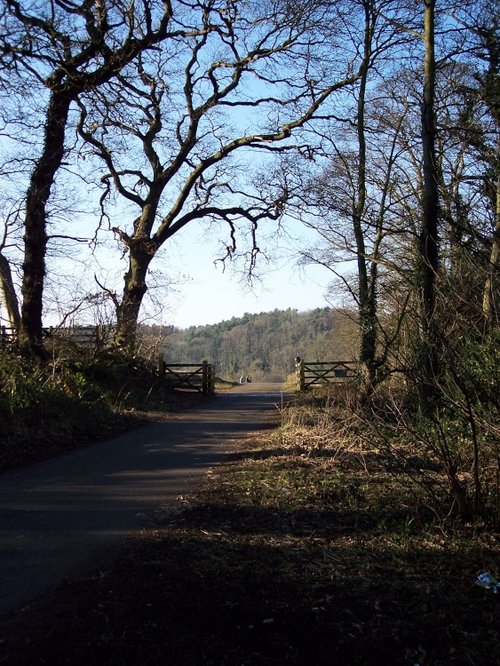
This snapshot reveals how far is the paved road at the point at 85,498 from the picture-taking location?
4980mm

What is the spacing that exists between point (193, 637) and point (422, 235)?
9870 mm

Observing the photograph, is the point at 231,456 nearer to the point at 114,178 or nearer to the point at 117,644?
the point at 117,644

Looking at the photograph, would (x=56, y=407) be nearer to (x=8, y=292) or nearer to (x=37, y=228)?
(x=37, y=228)

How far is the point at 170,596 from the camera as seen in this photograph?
4.25 metres

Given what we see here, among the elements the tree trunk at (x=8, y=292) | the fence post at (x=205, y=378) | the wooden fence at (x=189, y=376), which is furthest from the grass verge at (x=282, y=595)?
the fence post at (x=205, y=378)

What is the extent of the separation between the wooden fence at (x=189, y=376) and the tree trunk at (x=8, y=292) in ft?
19.8

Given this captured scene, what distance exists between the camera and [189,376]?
2680 cm

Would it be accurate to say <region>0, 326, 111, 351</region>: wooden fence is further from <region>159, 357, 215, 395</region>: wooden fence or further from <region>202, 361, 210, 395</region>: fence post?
<region>202, 361, 210, 395</region>: fence post

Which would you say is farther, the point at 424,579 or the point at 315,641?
the point at 424,579

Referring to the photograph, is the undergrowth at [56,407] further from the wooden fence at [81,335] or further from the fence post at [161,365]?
the fence post at [161,365]

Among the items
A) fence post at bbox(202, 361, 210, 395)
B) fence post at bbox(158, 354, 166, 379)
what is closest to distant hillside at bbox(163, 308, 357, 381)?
fence post at bbox(202, 361, 210, 395)

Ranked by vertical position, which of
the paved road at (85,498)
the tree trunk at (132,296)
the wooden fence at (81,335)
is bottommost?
the paved road at (85,498)

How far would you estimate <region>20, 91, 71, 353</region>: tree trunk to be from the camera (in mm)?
16812

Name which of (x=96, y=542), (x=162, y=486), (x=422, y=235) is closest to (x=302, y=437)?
(x=162, y=486)
